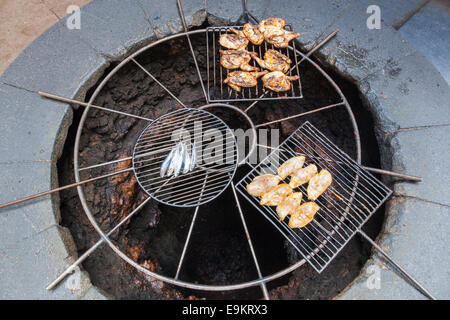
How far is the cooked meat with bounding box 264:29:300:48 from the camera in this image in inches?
128

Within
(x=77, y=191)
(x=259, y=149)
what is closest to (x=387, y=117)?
(x=259, y=149)

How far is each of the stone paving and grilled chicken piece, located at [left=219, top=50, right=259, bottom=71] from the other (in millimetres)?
396

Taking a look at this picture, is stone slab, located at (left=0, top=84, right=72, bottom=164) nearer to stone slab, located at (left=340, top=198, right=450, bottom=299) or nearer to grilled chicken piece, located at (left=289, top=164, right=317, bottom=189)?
grilled chicken piece, located at (left=289, top=164, right=317, bottom=189)

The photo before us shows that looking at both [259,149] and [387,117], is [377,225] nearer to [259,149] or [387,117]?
[387,117]

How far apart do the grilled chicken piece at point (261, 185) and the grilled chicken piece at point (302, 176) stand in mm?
169

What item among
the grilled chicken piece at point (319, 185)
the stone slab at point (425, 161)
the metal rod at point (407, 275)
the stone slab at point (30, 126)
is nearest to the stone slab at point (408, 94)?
the stone slab at point (425, 161)

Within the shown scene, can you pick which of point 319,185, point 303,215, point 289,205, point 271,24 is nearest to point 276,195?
point 289,205

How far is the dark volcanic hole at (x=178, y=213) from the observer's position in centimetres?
306

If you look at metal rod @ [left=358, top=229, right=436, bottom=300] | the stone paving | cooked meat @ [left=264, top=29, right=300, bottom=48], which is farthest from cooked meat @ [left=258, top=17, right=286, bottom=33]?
metal rod @ [left=358, top=229, right=436, bottom=300]

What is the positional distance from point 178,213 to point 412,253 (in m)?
2.65

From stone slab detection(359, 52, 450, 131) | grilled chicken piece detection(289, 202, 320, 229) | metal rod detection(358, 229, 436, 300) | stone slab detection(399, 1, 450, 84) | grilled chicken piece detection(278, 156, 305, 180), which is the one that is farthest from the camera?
stone slab detection(399, 1, 450, 84)

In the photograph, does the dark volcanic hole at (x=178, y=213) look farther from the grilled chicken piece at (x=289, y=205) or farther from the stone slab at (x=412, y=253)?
the grilled chicken piece at (x=289, y=205)

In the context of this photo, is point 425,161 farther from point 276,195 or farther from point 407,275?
point 276,195

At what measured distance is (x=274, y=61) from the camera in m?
3.29
